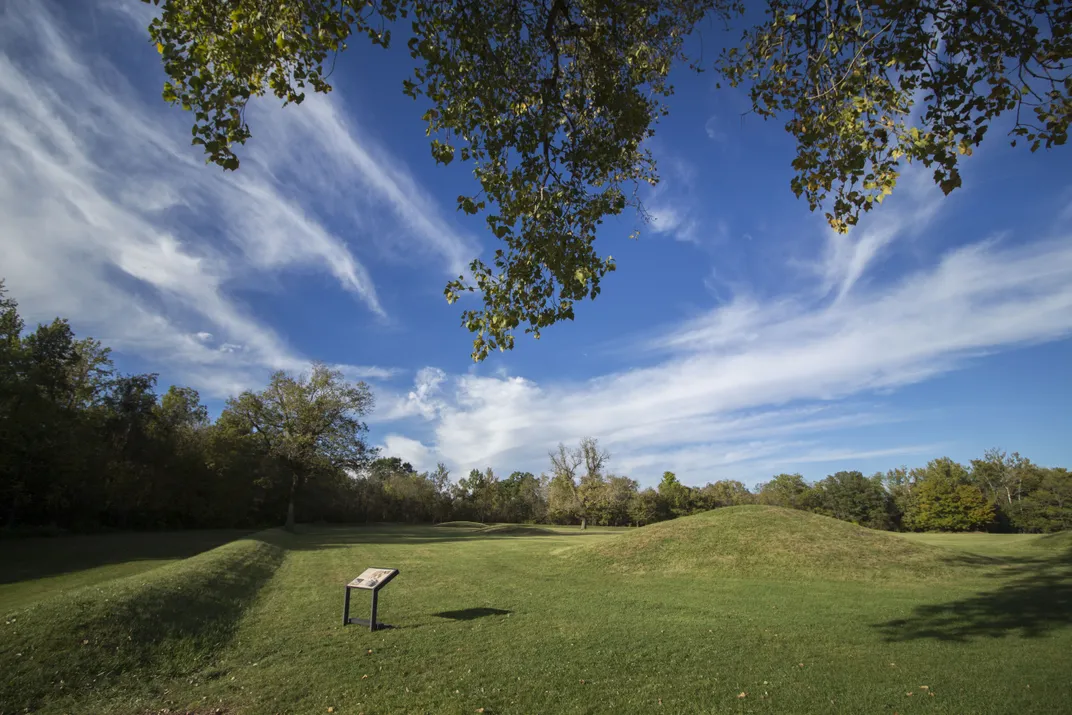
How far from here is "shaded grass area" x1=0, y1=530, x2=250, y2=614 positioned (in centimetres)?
1290

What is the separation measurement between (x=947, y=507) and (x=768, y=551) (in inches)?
2530

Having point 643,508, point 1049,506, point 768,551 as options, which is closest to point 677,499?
point 643,508

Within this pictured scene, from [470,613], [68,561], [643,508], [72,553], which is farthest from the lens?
[643,508]

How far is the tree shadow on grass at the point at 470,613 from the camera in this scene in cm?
1152

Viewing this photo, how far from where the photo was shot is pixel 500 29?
22.4 feet

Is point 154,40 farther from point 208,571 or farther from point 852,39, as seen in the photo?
point 208,571

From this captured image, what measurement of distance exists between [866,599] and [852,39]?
1505 centimetres

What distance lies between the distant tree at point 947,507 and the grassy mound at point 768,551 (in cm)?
5625

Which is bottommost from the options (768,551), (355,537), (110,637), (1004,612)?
(1004,612)

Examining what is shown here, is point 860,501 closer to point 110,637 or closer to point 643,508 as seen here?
point 643,508

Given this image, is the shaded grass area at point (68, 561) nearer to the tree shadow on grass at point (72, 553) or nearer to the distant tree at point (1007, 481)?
the tree shadow on grass at point (72, 553)

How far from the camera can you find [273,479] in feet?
164

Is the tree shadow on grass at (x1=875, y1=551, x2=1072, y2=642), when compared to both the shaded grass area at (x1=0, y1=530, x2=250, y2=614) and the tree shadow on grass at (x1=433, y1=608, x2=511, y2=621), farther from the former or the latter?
the shaded grass area at (x1=0, y1=530, x2=250, y2=614)

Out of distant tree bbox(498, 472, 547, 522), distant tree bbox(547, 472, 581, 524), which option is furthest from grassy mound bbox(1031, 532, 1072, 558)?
distant tree bbox(498, 472, 547, 522)
